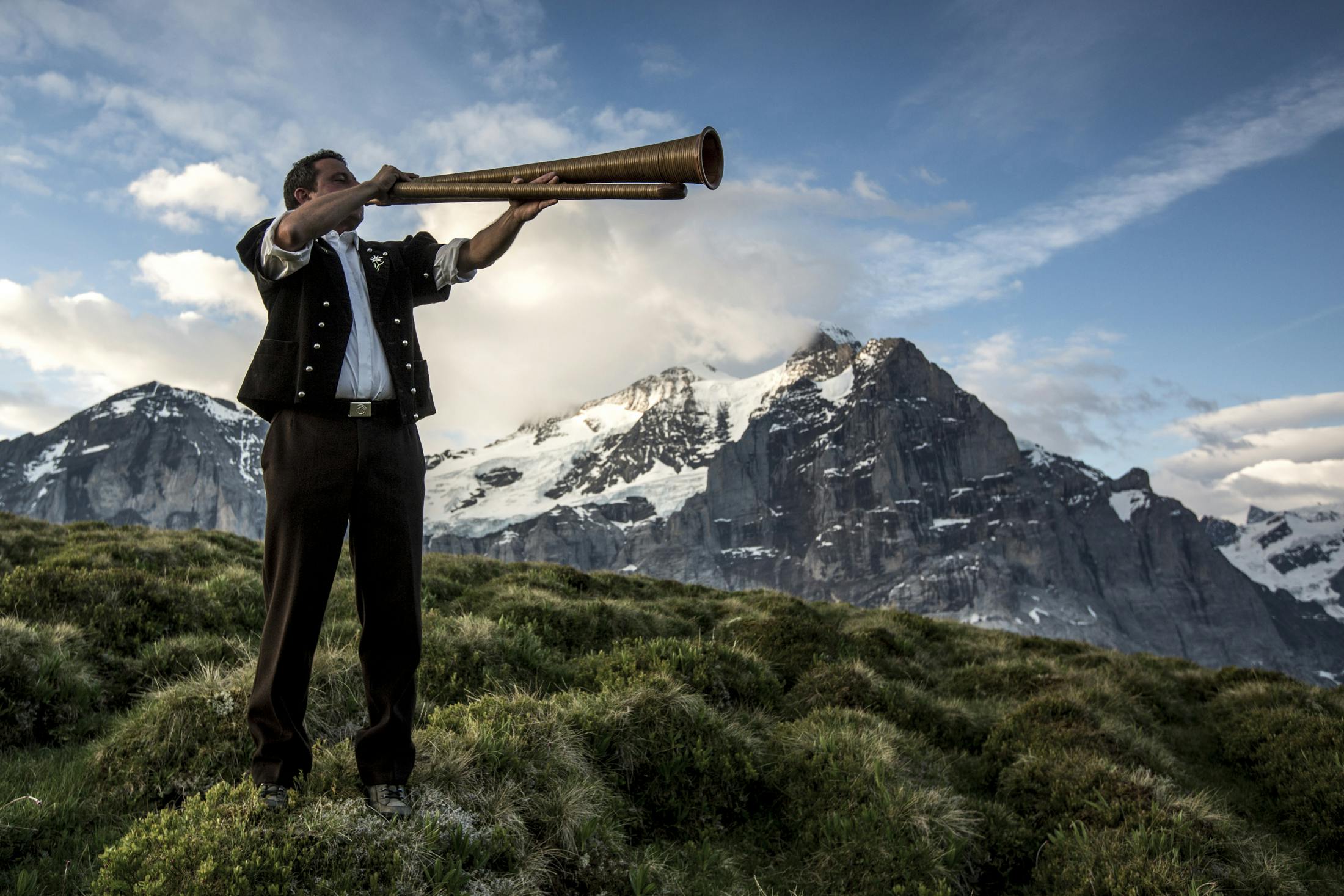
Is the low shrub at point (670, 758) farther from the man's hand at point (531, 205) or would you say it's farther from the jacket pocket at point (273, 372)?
the man's hand at point (531, 205)

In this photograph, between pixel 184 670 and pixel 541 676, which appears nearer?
pixel 184 670

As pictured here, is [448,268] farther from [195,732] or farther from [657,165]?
[195,732]

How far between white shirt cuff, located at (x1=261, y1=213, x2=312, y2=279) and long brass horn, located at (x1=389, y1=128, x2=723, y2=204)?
1.67 feet

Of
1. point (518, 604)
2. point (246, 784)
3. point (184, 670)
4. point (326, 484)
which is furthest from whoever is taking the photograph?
point (518, 604)

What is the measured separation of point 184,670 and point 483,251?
5552 millimetres

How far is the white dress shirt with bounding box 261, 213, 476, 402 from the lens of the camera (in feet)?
13.1

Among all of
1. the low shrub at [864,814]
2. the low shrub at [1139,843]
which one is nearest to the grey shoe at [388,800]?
the low shrub at [864,814]

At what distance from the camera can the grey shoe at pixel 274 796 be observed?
4.11m

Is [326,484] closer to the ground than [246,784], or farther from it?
farther from it

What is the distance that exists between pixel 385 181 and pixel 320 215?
365mm

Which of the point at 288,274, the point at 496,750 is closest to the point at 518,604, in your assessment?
the point at 496,750

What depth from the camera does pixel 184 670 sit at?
7.29 m

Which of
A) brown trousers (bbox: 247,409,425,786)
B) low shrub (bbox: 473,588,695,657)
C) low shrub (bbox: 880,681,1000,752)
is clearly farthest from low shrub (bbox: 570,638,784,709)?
brown trousers (bbox: 247,409,425,786)

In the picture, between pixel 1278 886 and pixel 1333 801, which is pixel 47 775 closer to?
pixel 1278 886
